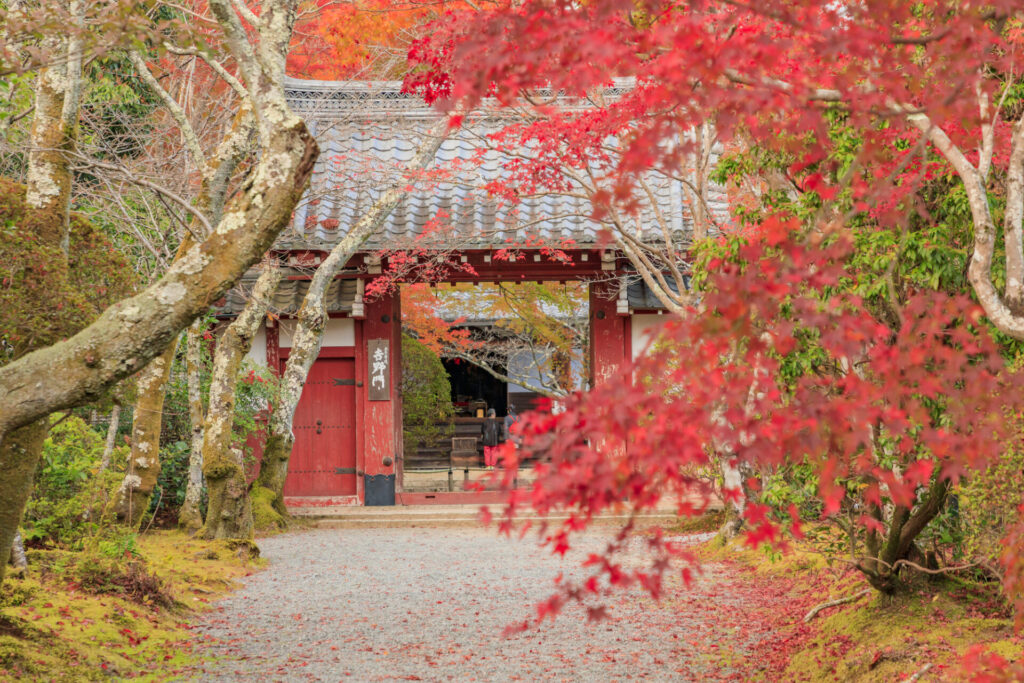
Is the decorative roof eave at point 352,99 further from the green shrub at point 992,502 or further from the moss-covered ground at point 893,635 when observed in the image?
the green shrub at point 992,502

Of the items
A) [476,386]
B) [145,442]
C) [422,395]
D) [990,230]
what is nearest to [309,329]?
[145,442]

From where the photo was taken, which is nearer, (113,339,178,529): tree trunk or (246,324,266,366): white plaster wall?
(113,339,178,529): tree trunk

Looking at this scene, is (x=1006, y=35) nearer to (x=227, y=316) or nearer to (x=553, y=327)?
(x=227, y=316)

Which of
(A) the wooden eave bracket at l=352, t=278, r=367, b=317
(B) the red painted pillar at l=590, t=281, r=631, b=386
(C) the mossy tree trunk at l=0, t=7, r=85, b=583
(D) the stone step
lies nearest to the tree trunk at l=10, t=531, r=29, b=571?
(C) the mossy tree trunk at l=0, t=7, r=85, b=583

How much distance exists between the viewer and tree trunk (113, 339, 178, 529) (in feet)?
29.6

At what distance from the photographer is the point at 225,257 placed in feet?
11.6

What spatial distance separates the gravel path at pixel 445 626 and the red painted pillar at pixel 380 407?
3002 millimetres

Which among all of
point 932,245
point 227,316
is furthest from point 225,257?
point 227,316

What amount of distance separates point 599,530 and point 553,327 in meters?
5.45

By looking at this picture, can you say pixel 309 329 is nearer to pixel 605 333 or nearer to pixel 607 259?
pixel 607 259

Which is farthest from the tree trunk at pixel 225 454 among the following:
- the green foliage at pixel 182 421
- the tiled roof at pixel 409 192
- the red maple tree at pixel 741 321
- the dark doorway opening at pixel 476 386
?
the dark doorway opening at pixel 476 386

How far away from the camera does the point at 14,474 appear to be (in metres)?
4.49

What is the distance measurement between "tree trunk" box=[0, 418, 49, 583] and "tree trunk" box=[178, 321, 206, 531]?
19.8ft

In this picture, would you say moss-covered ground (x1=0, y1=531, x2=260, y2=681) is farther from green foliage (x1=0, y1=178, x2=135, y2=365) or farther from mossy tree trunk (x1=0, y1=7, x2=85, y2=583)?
green foliage (x1=0, y1=178, x2=135, y2=365)
